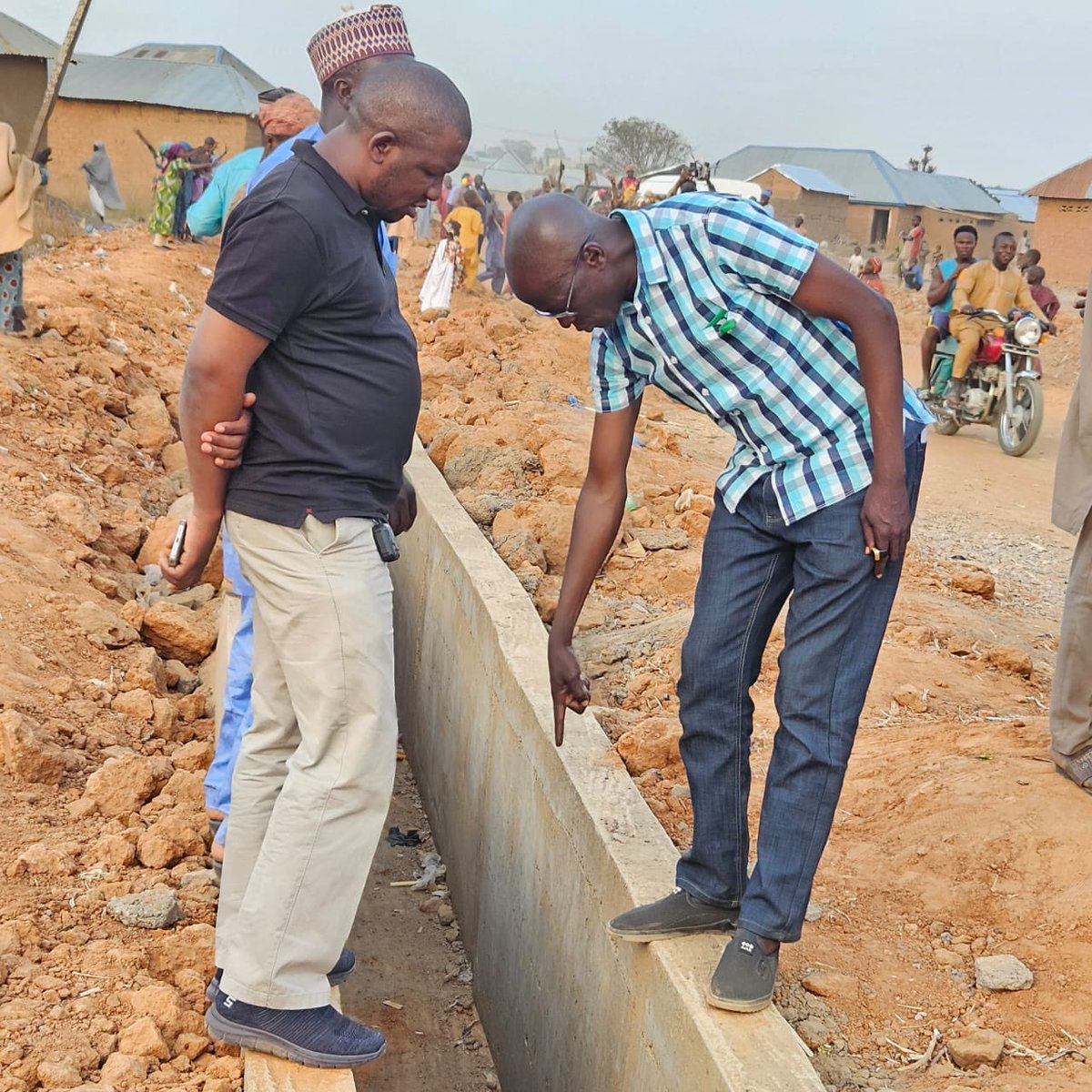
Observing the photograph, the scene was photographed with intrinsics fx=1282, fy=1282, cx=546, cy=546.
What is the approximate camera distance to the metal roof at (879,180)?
44625 millimetres

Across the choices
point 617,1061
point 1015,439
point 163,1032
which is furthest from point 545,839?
point 1015,439

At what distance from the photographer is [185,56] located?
116 feet

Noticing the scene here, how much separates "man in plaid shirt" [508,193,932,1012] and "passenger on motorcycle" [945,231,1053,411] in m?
8.60

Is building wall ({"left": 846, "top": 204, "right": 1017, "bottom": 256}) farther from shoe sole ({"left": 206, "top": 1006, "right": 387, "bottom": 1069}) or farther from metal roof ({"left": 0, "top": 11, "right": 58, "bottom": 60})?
shoe sole ({"left": 206, "top": 1006, "right": 387, "bottom": 1069})

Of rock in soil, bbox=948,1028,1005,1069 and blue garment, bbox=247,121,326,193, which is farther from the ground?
blue garment, bbox=247,121,326,193

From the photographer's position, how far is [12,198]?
24.1ft

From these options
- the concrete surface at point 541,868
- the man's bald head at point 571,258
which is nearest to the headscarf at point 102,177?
the concrete surface at point 541,868

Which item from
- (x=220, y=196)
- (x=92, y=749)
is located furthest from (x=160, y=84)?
(x=92, y=749)

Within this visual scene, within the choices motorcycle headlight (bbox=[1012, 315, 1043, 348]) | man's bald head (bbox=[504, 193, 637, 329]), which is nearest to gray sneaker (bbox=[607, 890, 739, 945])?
man's bald head (bbox=[504, 193, 637, 329])

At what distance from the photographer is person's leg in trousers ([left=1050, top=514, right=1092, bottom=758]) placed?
138 inches

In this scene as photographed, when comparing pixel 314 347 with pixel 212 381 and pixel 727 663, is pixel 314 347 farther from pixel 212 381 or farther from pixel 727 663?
pixel 727 663

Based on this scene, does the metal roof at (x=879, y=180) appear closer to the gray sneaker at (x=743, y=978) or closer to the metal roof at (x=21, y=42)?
the metal roof at (x=21, y=42)

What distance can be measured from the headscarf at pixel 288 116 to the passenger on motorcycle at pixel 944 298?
312 inches

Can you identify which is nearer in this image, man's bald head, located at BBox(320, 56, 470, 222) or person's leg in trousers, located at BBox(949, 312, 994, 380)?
man's bald head, located at BBox(320, 56, 470, 222)
